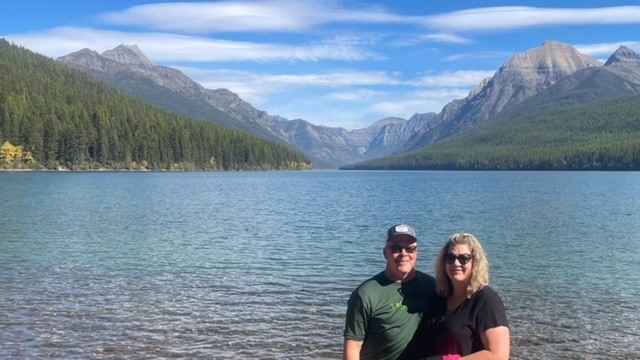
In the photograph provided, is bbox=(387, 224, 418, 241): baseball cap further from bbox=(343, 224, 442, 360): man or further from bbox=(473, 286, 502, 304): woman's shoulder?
→ bbox=(473, 286, 502, 304): woman's shoulder

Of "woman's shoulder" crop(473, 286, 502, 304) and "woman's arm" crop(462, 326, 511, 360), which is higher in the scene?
"woman's shoulder" crop(473, 286, 502, 304)

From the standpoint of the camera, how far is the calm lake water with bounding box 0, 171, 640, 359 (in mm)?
18703

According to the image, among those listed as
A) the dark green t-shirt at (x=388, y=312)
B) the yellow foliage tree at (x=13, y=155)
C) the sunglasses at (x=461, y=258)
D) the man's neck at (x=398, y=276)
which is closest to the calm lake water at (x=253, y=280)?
the dark green t-shirt at (x=388, y=312)

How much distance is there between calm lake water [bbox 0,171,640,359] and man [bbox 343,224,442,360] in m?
9.52

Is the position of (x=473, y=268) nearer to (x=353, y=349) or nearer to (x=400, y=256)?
(x=400, y=256)

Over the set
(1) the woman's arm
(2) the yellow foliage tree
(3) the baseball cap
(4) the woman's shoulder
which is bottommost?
(1) the woman's arm

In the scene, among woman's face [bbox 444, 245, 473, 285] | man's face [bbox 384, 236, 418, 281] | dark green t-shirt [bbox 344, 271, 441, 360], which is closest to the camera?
woman's face [bbox 444, 245, 473, 285]

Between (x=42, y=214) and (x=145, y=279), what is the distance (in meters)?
35.3

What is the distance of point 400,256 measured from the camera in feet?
27.1

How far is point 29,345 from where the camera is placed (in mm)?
17828

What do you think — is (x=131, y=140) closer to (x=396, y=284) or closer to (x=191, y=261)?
(x=191, y=261)

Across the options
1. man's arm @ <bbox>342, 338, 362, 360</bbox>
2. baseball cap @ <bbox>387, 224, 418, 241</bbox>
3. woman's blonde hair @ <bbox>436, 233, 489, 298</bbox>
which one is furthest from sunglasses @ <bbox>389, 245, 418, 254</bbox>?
man's arm @ <bbox>342, 338, 362, 360</bbox>

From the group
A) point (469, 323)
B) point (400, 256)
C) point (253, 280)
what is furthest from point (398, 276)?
point (253, 280)

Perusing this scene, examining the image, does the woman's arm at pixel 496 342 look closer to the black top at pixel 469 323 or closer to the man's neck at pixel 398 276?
the black top at pixel 469 323
